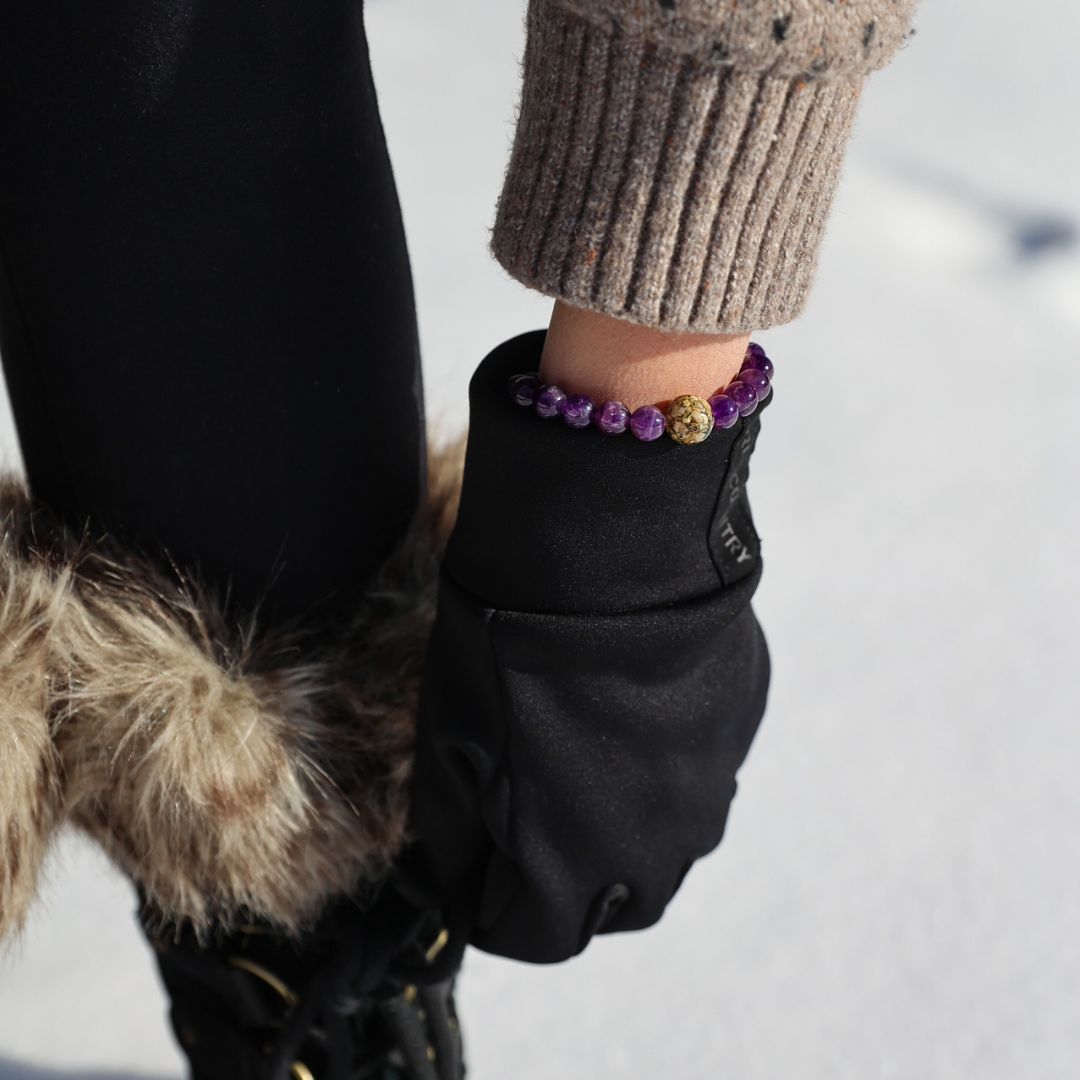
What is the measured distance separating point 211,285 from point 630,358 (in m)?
0.14

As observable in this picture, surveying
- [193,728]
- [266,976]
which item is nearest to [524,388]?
[193,728]

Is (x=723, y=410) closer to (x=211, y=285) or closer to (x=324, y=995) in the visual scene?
(x=211, y=285)

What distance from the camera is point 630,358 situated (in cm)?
38

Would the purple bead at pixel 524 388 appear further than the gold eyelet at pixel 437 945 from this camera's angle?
No

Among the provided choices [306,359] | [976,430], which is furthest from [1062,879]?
[306,359]

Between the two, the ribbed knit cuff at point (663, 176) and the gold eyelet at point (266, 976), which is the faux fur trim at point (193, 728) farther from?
the ribbed knit cuff at point (663, 176)

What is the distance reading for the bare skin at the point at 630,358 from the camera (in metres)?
0.38

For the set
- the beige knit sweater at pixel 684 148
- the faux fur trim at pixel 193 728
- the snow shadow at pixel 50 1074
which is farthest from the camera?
the snow shadow at pixel 50 1074

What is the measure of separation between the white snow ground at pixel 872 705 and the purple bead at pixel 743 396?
0.23 meters

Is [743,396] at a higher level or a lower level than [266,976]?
higher

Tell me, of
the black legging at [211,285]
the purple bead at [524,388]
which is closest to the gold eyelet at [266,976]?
the black legging at [211,285]

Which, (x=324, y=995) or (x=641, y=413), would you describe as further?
(x=324, y=995)

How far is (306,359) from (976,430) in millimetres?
869

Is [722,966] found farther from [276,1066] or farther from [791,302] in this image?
[791,302]
